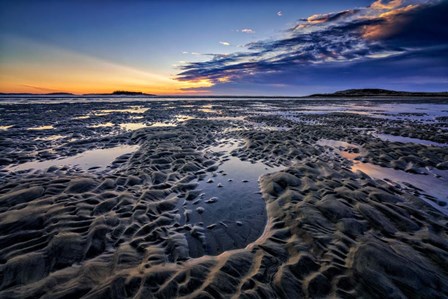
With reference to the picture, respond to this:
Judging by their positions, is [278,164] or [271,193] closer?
[271,193]

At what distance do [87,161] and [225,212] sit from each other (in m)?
6.51

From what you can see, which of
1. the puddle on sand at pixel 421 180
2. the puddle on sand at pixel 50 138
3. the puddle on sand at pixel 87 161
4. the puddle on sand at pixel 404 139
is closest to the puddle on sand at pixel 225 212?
the puddle on sand at pixel 421 180

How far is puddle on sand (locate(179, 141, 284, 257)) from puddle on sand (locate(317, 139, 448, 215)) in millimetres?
3607

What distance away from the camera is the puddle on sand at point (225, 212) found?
157 inches

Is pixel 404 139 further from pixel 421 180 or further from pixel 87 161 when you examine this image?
pixel 87 161

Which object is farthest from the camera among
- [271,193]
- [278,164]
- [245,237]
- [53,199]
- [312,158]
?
[312,158]

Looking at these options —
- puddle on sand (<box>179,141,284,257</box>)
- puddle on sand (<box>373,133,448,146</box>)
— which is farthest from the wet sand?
puddle on sand (<box>373,133,448,146</box>)

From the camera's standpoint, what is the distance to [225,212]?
5008mm

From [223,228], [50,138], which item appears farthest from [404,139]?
[50,138]

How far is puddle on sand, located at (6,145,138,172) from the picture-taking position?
772 centimetres

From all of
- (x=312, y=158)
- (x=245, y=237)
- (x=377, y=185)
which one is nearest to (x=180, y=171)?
(x=245, y=237)

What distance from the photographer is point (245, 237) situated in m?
4.12

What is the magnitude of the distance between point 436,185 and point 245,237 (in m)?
6.28

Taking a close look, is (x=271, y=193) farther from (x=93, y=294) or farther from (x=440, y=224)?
(x=93, y=294)
